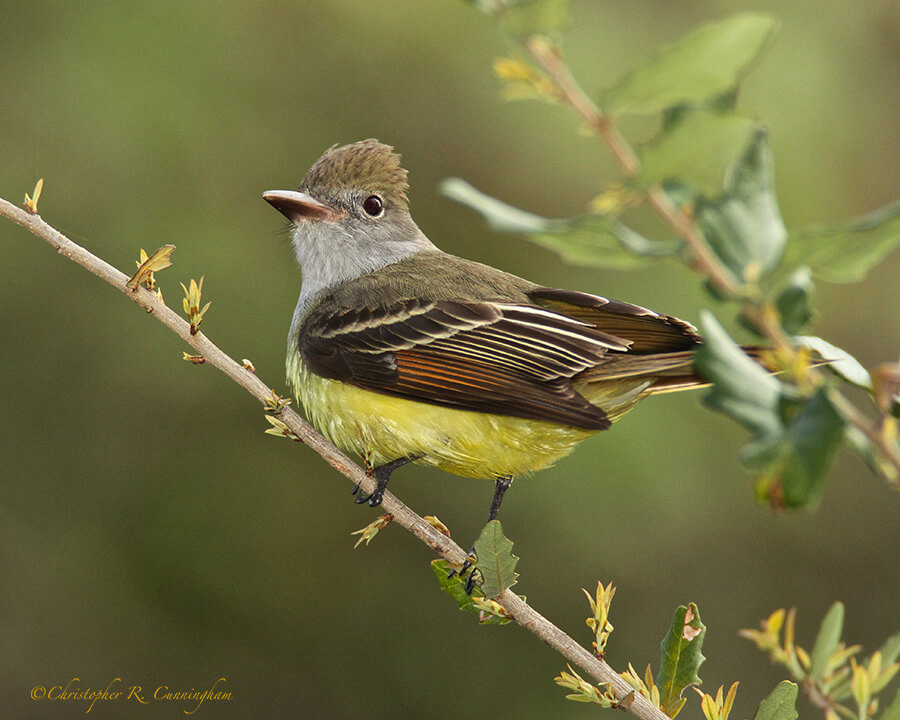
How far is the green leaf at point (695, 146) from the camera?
1073 mm

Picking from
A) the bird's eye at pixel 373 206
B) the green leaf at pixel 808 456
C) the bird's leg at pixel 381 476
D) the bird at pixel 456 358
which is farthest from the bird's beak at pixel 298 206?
the green leaf at pixel 808 456

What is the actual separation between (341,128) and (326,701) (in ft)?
12.6

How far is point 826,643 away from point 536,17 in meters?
0.97

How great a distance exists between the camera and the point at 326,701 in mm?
7188

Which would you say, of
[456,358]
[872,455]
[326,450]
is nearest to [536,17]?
[872,455]

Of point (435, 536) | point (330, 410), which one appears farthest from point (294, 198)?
point (435, 536)

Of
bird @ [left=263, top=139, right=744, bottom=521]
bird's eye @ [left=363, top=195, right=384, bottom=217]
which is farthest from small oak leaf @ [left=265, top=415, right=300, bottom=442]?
bird's eye @ [left=363, top=195, right=384, bottom=217]

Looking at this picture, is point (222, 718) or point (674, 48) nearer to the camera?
point (674, 48)

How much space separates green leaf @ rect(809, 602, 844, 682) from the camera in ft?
4.81

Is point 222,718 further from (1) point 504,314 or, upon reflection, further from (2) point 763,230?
(2) point 763,230

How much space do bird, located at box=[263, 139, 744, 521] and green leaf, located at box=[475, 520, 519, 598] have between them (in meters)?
0.71

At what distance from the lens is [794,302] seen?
Result: 1128mm

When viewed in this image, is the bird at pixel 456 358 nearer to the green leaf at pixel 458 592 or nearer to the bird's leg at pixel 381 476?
the bird's leg at pixel 381 476

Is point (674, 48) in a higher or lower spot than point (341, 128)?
lower
